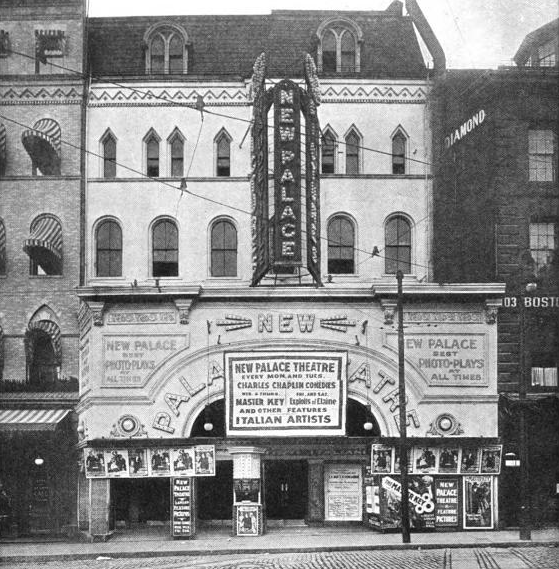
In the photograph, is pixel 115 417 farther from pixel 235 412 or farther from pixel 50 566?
pixel 50 566

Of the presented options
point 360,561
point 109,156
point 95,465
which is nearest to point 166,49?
point 109,156

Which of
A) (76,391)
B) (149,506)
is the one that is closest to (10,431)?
(76,391)

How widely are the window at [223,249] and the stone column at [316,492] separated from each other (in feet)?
24.1

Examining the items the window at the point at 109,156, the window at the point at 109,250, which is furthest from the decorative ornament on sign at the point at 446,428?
the window at the point at 109,156

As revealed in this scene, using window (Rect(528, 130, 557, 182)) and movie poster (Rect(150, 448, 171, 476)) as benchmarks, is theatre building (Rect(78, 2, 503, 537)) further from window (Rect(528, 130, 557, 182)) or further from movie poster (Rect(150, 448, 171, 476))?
window (Rect(528, 130, 557, 182))

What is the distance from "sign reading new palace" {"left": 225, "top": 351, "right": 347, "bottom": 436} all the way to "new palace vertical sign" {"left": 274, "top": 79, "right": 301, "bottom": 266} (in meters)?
3.10

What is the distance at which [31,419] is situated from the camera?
33969mm

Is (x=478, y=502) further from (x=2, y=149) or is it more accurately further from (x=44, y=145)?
(x=2, y=149)

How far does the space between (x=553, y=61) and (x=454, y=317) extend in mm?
12063

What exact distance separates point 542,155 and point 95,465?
1718 cm

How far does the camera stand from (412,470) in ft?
100

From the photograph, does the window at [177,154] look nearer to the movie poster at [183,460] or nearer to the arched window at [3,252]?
the arched window at [3,252]

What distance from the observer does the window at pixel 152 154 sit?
118 ft

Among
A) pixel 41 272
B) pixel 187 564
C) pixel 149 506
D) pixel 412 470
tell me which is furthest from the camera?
pixel 41 272
